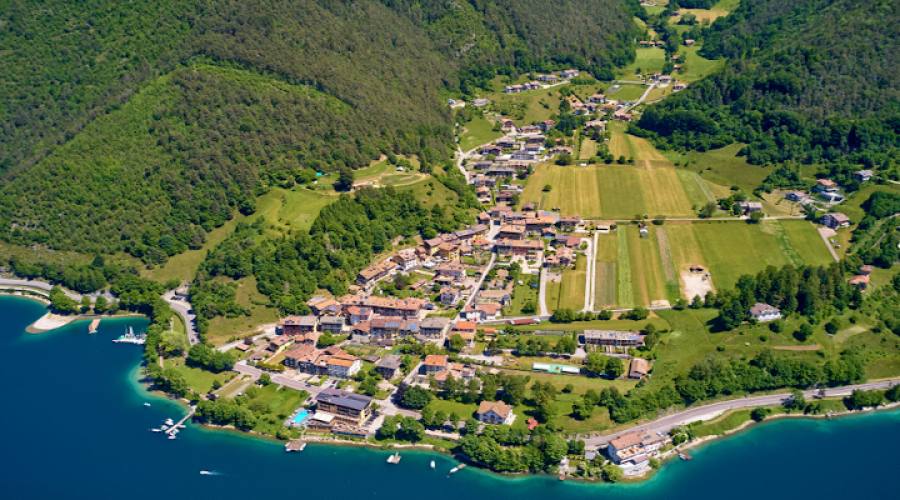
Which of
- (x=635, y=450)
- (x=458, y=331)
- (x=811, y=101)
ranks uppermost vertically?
(x=811, y=101)

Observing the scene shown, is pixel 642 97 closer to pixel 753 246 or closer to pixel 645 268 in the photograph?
pixel 753 246

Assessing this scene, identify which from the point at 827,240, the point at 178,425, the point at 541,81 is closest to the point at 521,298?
the point at 178,425

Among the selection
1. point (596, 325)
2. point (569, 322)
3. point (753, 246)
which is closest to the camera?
point (596, 325)

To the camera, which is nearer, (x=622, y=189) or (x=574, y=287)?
(x=574, y=287)

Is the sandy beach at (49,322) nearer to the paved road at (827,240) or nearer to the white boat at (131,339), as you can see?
the white boat at (131,339)

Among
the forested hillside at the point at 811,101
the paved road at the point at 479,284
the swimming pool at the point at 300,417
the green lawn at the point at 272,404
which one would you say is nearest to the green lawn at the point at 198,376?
the green lawn at the point at 272,404

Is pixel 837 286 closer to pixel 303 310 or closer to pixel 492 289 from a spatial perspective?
pixel 492 289
